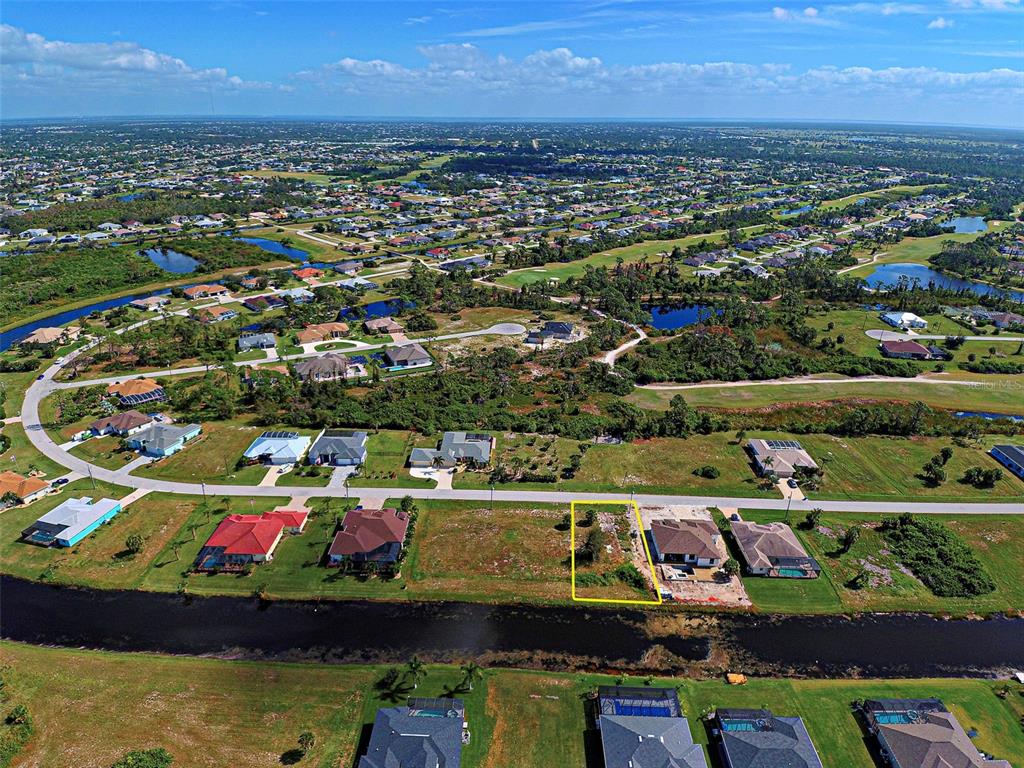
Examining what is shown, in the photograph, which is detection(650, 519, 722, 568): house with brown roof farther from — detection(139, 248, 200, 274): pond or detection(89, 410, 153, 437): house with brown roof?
detection(139, 248, 200, 274): pond

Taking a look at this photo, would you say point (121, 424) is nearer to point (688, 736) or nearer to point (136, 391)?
point (136, 391)

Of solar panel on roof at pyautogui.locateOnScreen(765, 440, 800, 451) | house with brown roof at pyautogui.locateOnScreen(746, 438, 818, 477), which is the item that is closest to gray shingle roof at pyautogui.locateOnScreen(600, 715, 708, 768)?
house with brown roof at pyautogui.locateOnScreen(746, 438, 818, 477)

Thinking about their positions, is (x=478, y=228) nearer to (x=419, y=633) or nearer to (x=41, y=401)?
(x=41, y=401)

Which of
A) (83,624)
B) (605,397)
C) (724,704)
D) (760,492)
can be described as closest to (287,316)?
(605,397)

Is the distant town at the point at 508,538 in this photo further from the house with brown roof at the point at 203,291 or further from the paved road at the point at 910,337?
the house with brown roof at the point at 203,291

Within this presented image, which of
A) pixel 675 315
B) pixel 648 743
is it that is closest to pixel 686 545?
pixel 648 743

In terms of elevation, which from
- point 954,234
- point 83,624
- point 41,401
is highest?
point 954,234
